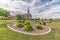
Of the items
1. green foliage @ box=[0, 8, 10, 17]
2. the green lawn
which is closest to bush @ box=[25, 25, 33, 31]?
the green lawn

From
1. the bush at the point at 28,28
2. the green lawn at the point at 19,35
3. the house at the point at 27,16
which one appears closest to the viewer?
the green lawn at the point at 19,35

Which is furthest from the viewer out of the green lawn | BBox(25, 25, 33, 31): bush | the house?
the house

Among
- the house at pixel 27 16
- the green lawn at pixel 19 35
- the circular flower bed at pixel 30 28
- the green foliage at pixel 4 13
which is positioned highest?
the green foliage at pixel 4 13

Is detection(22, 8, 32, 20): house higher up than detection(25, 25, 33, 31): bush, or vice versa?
detection(22, 8, 32, 20): house

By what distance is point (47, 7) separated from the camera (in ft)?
21.5

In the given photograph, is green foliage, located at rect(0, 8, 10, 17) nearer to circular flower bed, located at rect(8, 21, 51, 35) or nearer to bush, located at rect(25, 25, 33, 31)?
circular flower bed, located at rect(8, 21, 51, 35)

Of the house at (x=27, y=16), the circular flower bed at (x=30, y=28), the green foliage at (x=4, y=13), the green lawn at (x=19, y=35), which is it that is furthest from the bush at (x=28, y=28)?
the green foliage at (x=4, y=13)

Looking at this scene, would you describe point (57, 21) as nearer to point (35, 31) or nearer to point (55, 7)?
point (55, 7)

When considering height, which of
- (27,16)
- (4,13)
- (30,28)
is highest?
(4,13)

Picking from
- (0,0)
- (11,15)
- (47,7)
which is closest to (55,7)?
(47,7)

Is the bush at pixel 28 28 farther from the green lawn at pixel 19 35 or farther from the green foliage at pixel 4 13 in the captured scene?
the green foliage at pixel 4 13

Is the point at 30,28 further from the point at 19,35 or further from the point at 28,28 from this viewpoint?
the point at 19,35

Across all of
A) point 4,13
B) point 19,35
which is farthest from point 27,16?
point 19,35

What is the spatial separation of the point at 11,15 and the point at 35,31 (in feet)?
4.68
